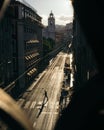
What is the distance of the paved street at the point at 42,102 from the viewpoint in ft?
198

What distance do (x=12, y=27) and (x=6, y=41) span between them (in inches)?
413

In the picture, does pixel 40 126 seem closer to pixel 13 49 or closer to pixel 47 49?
pixel 13 49

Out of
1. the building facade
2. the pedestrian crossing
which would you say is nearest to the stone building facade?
the pedestrian crossing

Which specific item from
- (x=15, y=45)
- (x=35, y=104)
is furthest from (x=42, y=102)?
(x=15, y=45)

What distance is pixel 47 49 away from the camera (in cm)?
15562

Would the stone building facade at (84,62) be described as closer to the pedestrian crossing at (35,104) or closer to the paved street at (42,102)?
the paved street at (42,102)

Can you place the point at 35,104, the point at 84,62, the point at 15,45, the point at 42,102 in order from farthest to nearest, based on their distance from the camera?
1. the point at 15,45
2. the point at 42,102
3. the point at 35,104
4. the point at 84,62

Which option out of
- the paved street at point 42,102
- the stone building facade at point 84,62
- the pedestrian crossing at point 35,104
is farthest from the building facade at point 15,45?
the stone building facade at point 84,62

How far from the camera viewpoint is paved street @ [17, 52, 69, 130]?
60.3 meters

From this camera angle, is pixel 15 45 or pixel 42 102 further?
pixel 15 45

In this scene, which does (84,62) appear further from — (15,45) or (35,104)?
(15,45)

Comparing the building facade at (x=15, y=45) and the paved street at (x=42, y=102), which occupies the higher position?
the building facade at (x=15, y=45)

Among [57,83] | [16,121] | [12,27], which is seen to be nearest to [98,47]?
[16,121]

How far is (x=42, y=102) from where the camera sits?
254 feet
